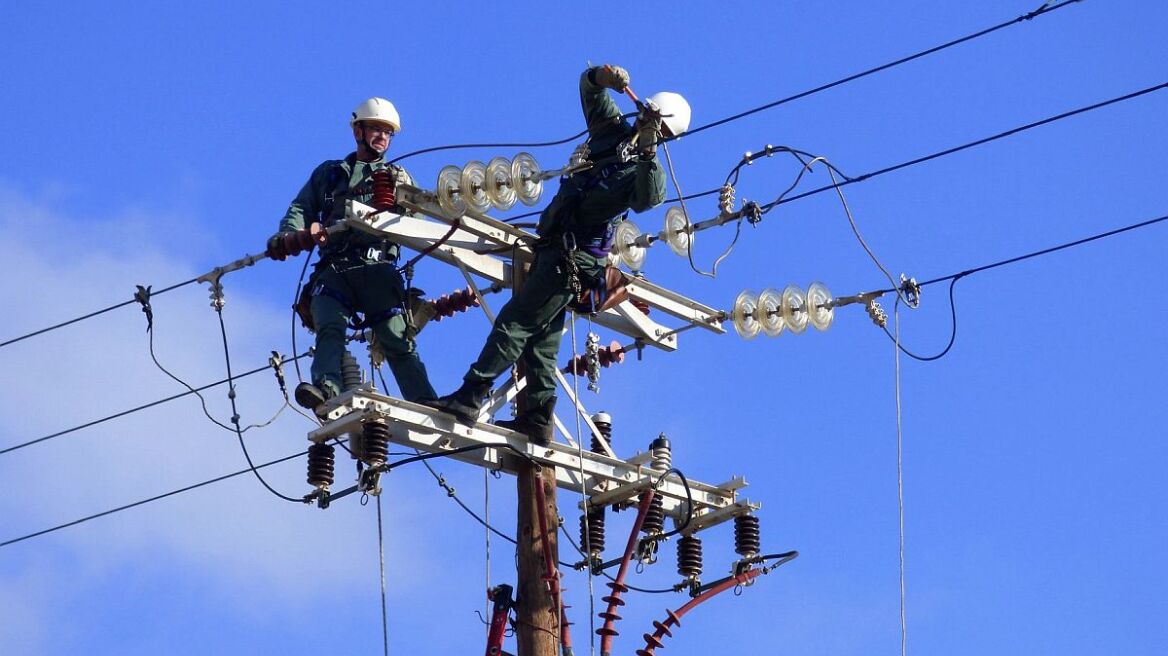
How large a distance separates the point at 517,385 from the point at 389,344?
0.95 metres

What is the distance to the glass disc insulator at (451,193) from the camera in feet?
55.7

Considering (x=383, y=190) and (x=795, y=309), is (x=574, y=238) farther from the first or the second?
(x=795, y=309)

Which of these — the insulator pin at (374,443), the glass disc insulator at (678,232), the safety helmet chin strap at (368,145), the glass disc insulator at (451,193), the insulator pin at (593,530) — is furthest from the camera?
the safety helmet chin strap at (368,145)

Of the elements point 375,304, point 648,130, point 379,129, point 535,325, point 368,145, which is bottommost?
point 535,325

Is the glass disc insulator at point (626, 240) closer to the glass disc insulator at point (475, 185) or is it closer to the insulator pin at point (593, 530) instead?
the glass disc insulator at point (475, 185)

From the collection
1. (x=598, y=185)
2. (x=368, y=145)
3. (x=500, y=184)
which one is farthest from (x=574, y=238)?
(x=368, y=145)

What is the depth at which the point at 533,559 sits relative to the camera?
16891 millimetres

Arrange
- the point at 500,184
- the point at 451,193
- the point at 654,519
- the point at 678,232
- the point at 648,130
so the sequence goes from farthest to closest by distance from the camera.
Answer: the point at 654,519
the point at 678,232
the point at 451,193
the point at 500,184
the point at 648,130

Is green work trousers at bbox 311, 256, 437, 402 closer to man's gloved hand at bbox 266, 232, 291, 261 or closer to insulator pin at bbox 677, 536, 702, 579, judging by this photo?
man's gloved hand at bbox 266, 232, 291, 261

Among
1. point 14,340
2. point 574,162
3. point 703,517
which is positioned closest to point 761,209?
point 574,162

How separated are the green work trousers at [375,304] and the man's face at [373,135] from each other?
855mm

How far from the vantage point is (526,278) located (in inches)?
683

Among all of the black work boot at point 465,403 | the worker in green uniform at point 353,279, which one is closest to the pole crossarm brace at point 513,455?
the black work boot at point 465,403

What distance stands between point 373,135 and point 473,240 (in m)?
1.43
